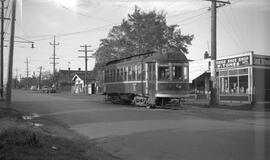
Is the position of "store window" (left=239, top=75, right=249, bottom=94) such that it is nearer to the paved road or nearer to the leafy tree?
the leafy tree

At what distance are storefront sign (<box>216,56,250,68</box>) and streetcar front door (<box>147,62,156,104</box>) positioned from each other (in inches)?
391

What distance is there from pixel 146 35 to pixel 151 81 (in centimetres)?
1294

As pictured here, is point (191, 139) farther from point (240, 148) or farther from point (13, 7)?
point (13, 7)

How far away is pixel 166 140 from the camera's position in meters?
10.5

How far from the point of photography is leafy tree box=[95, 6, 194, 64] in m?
35.6

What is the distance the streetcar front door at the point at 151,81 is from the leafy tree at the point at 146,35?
1207 cm

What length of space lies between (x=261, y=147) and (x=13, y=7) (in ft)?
46.7

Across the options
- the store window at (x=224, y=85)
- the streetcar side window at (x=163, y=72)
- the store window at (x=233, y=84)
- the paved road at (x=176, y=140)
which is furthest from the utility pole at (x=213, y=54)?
the paved road at (x=176, y=140)

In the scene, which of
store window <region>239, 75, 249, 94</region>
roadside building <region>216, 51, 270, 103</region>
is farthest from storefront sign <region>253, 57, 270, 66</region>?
store window <region>239, 75, 249, 94</region>

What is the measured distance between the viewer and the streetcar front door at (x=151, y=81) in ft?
75.8

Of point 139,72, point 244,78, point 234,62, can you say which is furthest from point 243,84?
point 139,72

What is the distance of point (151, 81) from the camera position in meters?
23.4

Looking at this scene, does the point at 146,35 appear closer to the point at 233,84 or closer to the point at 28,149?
the point at 233,84

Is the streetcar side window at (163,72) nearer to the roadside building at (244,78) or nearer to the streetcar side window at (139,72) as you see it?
the streetcar side window at (139,72)
